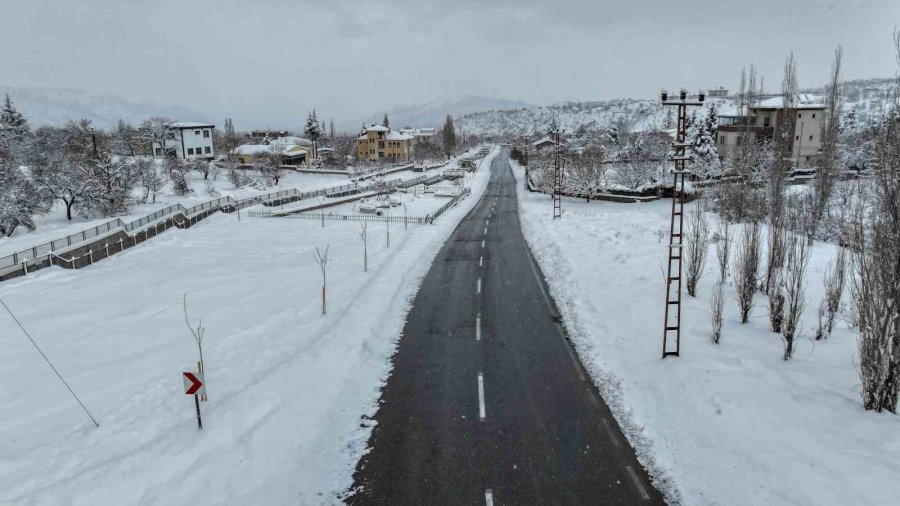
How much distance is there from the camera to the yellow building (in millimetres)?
139125

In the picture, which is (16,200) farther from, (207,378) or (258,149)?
(258,149)

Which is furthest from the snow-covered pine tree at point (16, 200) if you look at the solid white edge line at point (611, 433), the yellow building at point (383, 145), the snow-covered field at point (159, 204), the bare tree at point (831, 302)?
the yellow building at point (383, 145)

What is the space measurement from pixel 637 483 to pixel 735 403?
4.29 m

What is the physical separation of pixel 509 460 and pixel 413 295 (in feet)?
46.2

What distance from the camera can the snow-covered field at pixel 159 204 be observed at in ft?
148

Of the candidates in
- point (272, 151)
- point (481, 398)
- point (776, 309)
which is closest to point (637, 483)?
point (481, 398)

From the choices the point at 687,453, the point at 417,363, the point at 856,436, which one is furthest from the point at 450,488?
the point at 856,436

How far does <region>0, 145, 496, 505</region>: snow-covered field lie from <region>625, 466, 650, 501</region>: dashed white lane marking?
5.84 metres

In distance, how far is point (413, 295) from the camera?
25.0 m

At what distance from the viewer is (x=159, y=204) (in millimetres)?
65938

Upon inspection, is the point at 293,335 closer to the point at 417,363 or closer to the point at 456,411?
the point at 417,363

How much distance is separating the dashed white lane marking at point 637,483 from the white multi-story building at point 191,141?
101 meters

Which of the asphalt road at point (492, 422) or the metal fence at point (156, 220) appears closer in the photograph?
the asphalt road at point (492, 422)

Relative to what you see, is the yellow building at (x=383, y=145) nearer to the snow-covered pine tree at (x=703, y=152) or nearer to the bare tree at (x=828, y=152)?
the snow-covered pine tree at (x=703, y=152)
